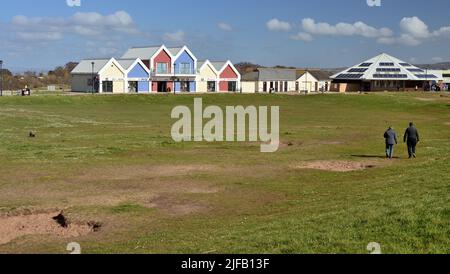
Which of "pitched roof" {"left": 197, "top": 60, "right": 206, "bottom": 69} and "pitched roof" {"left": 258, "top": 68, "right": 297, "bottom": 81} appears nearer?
"pitched roof" {"left": 197, "top": 60, "right": 206, "bottom": 69}

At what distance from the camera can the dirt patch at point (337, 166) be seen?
28.4 metres

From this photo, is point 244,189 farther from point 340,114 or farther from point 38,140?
point 340,114

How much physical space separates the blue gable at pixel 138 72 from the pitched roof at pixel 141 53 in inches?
126

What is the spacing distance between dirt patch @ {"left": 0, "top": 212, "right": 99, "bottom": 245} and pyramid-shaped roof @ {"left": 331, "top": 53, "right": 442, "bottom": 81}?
4000 inches

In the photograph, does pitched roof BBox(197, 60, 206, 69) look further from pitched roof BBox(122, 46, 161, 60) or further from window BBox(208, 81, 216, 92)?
pitched roof BBox(122, 46, 161, 60)

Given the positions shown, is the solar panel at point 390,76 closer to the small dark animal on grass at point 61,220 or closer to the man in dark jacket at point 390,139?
the man in dark jacket at point 390,139

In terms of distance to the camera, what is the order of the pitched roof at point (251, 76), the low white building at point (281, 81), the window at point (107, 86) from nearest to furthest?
the window at point (107, 86), the low white building at point (281, 81), the pitched roof at point (251, 76)

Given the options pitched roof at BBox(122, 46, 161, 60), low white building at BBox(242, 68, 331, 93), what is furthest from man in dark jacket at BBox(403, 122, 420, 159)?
low white building at BBox(242, 68, 331, 93)

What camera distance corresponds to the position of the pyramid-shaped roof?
115m

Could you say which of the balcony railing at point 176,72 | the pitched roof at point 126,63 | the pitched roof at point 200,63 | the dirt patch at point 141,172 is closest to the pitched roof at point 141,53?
the pitched roof at point 126,63

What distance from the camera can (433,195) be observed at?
1650 cm

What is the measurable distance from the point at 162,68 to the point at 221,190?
7454cm

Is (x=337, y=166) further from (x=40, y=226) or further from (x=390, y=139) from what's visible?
(x=40, y=226)
